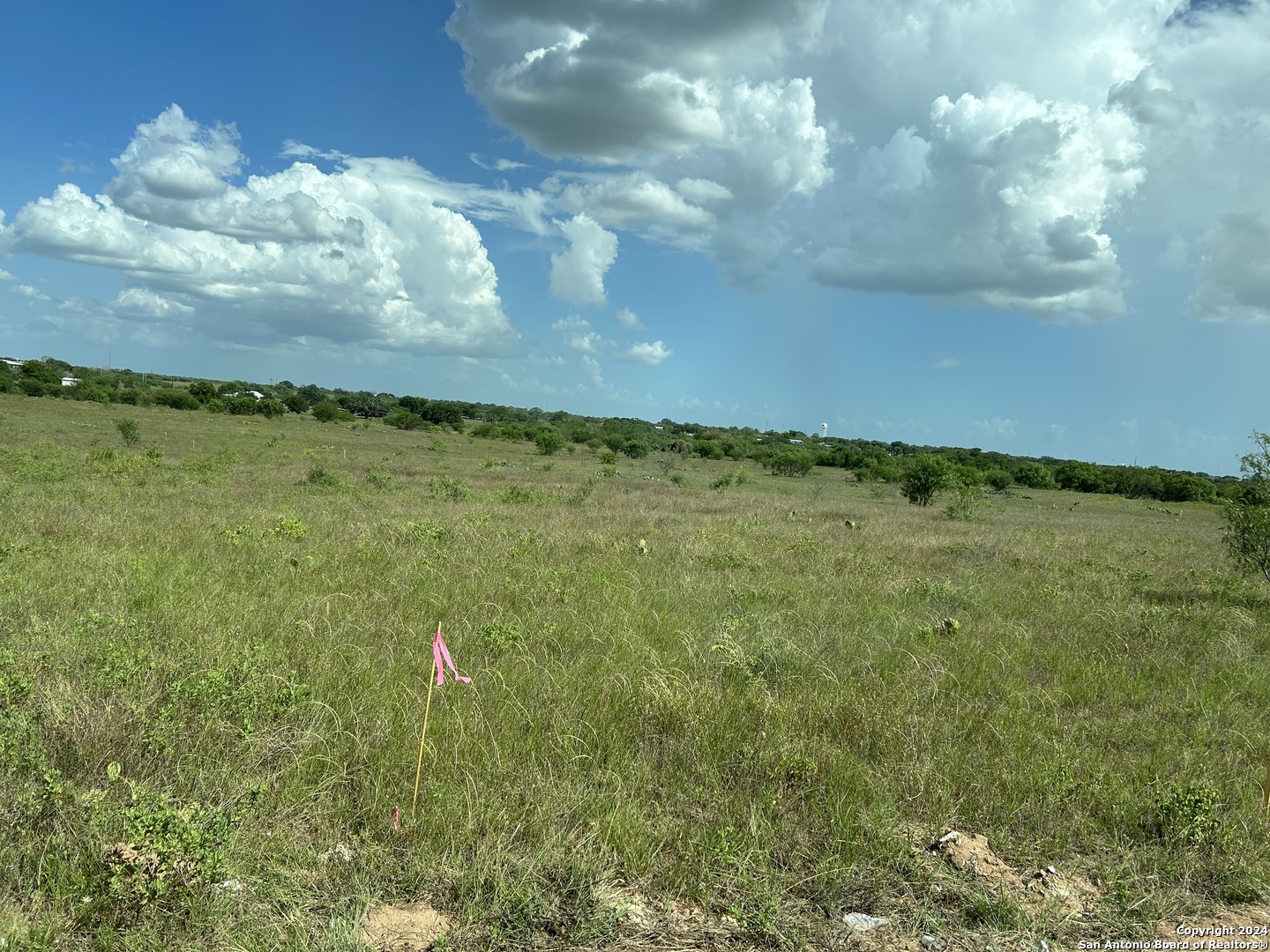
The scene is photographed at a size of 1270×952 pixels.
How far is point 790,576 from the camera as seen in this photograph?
12.2 m

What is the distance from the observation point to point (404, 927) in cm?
333

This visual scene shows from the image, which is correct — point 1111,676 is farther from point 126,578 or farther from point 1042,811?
point 126,578

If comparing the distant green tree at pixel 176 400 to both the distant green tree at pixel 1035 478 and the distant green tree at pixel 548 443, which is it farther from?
the distant green tree at pixel 1035 478

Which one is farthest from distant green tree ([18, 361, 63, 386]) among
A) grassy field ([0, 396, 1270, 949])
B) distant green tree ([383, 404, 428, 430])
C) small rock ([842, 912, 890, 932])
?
small rock ([842, 912, 890, 932])

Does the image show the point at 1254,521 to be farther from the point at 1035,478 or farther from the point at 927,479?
the point at 1035,478

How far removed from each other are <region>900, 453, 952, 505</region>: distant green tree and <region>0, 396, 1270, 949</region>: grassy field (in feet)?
75.6

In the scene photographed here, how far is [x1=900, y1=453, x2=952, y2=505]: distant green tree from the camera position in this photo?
3450 centimetres

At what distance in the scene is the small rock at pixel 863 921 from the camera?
3492mm

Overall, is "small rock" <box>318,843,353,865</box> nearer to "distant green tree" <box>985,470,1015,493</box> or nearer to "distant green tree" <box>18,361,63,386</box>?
"distant green tree" <box>985,470,1015,493</box>

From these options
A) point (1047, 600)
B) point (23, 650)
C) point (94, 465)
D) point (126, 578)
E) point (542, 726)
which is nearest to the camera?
point (542, 726)

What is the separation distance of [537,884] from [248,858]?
1.40 m

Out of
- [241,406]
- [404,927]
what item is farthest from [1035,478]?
[404,927]

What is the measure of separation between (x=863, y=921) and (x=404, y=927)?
209 cm

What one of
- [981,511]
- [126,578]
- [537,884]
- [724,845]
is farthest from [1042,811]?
[981,511]
